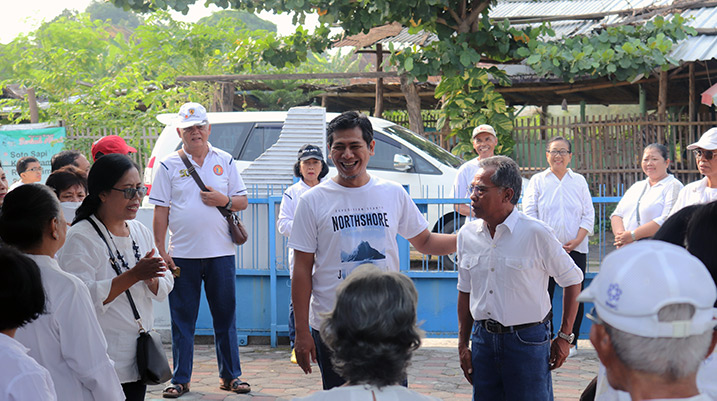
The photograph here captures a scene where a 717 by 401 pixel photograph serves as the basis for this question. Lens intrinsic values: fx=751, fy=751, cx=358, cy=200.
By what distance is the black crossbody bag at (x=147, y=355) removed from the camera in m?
3.60

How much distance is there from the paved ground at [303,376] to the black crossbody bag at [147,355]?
6.88 ft

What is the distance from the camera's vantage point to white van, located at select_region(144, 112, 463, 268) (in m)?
9.62

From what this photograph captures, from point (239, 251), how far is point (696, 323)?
6194 mm

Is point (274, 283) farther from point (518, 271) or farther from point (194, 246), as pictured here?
point (518, 271)

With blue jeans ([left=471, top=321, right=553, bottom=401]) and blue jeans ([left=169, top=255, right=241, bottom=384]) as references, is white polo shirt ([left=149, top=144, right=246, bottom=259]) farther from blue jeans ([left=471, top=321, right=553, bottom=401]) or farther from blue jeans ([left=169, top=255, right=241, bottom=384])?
blue jeans ([left=471, top=321, right=553, bottom=401])

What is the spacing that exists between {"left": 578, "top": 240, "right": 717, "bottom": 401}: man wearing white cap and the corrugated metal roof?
1156cm

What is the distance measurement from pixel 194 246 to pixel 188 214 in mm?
250

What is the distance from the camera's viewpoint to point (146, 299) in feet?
12.6

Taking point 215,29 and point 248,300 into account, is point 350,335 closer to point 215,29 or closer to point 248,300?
point 248,300

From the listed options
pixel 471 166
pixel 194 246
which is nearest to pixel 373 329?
pixel 194 246

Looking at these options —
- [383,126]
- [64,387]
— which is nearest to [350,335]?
[64,387]

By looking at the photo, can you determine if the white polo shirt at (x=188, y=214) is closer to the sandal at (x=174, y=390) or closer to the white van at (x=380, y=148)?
the sandal at (x=174, y=390)

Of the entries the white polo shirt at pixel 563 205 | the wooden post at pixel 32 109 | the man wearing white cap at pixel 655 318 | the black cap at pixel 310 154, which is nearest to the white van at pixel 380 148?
the white polo shirt at pixel 563 205

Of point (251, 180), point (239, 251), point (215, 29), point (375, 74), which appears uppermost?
point (215, 29)
